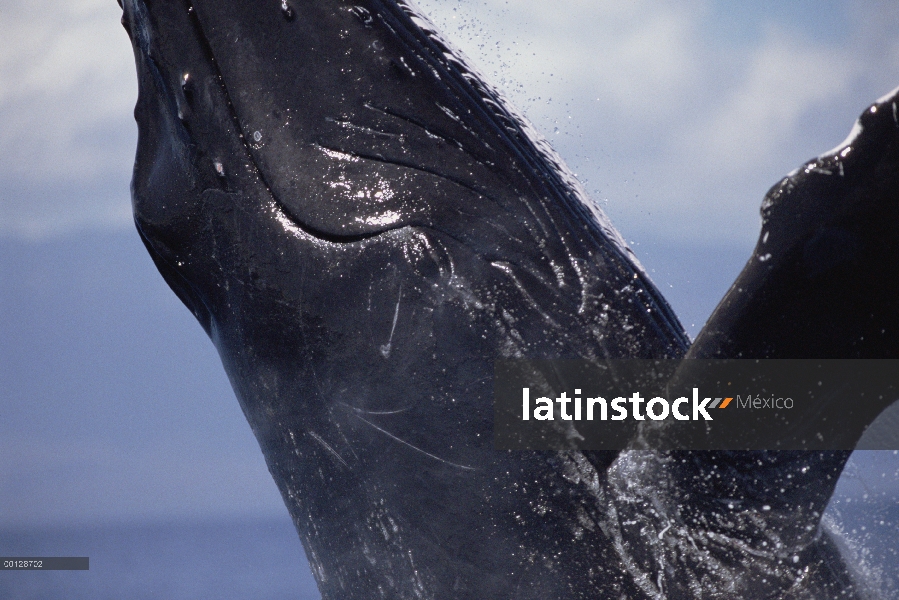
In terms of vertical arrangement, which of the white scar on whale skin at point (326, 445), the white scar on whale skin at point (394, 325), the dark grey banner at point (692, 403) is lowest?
the dark grey banner at point (692, 403)

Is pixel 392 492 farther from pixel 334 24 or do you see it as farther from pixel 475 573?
pixel 334 24

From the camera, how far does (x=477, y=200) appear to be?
3.79 m

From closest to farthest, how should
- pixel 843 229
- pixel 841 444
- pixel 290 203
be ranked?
pixel 843 229
pixel 841 444
pixel 290 203

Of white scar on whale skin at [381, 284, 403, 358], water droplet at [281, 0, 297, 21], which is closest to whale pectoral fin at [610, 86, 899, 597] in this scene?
white scar on whale skin at [381, 284, 403, 358]

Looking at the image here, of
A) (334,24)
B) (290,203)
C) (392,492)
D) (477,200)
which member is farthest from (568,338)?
(334,24)

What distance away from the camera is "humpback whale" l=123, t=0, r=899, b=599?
339 cm

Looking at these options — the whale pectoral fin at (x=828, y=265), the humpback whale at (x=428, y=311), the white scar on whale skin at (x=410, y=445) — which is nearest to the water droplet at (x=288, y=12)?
the humpback whale at (x=428, y=311)

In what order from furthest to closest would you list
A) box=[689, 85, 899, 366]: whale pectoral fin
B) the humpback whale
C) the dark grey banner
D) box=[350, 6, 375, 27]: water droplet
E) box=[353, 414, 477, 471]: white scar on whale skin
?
box=[350, 6, 375, 27]: water droplet < box=[353, 414, 477, 471]: white scar on whale skin < the humpback whale < the dark grey banner < box=[689, 85, 899, 366]: whale pectoral fin

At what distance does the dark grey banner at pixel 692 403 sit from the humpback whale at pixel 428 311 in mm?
61

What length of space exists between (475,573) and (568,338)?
3.30ft

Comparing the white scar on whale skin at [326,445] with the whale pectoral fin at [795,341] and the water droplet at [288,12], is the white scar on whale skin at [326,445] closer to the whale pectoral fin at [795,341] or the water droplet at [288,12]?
the whale pectoral fin at [795,341]

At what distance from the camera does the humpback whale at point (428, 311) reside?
3393 mm

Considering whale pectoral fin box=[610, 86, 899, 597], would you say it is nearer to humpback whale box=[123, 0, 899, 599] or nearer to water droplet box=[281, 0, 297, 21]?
humpback whale box=[123, 0, 899, 599]

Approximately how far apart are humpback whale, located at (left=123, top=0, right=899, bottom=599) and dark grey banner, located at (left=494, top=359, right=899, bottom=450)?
0.06m
